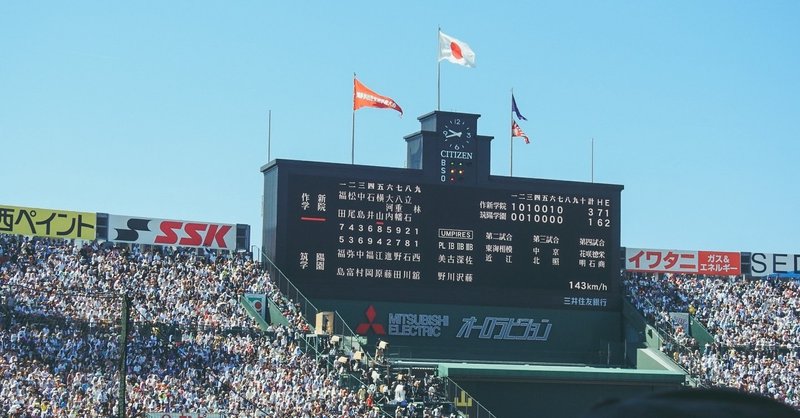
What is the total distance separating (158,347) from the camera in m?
46.1

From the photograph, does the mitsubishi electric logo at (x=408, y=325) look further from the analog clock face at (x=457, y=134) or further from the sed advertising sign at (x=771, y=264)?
the sed advertising sign at (x=771, y=264)

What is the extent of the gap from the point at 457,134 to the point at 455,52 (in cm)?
458

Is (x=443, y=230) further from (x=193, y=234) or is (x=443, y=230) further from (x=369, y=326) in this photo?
(x=193, y=234)

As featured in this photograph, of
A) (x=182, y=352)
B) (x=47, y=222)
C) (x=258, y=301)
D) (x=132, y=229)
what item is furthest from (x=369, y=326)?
(x=47, y=222)

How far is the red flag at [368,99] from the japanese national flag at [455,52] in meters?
2.98

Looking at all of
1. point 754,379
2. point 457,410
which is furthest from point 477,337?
point 754,379

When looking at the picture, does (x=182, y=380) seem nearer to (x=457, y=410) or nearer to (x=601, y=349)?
(x=457, y=410)

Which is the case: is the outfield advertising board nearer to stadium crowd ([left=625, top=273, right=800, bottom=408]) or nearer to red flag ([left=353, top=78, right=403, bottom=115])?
red flag ([left=353, top=78, right=403, bottom=115])

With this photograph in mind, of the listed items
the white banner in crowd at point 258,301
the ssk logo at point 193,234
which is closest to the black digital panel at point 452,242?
the white banner in crowd at point 258,301

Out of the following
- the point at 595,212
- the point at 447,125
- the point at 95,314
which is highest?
the point at 447,125

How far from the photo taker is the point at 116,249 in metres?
50.8

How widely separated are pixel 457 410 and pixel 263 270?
1035 centimetres

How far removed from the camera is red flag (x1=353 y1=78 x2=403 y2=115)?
170 feet

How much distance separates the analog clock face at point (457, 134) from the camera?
49.9 m
